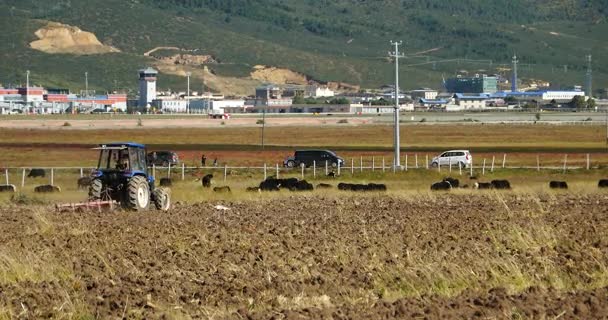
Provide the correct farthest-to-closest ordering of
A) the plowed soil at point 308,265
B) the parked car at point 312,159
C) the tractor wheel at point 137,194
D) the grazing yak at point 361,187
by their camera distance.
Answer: the parked car at point 312,159 < the grazing yak at point 361,187 < the tractor wheel at point 137,194 < the plowed soil at point 308,265

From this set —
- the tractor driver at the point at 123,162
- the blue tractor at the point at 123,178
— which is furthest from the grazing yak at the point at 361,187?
the tractor driver at the point at 123,162

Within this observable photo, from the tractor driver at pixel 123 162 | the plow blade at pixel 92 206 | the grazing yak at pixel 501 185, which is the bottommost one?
the grazing yak at pixel 501 185

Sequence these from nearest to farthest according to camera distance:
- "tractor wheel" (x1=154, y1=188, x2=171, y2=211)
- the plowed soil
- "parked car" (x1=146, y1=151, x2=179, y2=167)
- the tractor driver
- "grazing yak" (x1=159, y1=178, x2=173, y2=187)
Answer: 1. the plowed soil
2. the tractor driver
3. "tractor wheel" (x1=154, y1=188, x2=171, y2=211)
4. "grazing yak" (x1=159, y1=178, x2=173, y2=187)
5. "parked car" (x1=146, y1=151, x2=179, y2=167)

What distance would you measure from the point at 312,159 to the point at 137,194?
3598 centimetres

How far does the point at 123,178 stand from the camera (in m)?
32.0

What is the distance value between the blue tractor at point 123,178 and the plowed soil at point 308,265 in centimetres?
87

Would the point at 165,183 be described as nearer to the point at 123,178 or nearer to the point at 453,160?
the point at 123,178

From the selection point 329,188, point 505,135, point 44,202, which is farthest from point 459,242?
point 505,135

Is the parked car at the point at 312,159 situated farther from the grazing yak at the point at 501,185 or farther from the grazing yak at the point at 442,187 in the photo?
the grazing yak at the point at 501,185

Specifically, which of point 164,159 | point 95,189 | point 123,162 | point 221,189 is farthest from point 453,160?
point 95,189

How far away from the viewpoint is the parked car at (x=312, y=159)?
218 feet

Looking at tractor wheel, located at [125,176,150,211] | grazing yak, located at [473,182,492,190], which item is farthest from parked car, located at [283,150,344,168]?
tractor wheel, located at [125,176,150,211]

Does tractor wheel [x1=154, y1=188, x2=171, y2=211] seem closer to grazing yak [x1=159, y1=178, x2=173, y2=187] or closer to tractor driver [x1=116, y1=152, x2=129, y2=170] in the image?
tractor driver [x1=116, y1=152, x2=129, y2=170]

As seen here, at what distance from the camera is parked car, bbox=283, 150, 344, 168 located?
66375 mm
